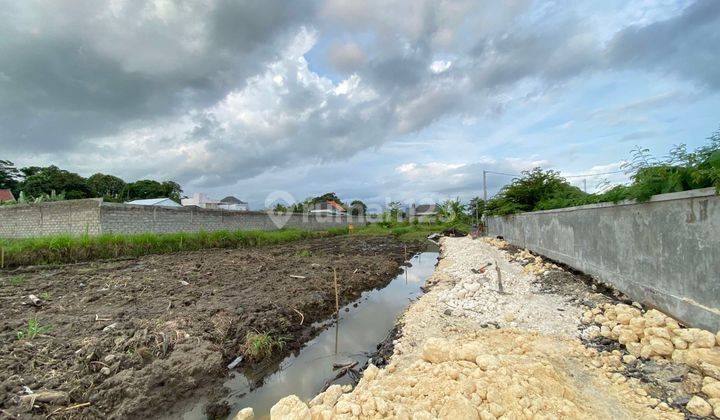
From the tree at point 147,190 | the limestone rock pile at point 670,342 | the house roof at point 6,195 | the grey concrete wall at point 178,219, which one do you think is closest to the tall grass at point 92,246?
the grey concrete wall at point 178,219

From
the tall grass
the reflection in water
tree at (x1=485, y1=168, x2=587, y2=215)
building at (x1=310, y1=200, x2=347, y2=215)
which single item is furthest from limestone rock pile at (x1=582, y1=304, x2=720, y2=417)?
building at (x1=310, y1=200, x2=347, y2=215)

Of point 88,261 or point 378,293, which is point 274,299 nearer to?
point 378,293

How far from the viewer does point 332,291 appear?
28.9ft

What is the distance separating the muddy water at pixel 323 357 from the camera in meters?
4.26

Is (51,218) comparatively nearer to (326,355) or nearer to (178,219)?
(178,219)

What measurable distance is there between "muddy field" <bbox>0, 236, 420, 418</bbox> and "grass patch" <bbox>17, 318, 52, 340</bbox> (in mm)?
19

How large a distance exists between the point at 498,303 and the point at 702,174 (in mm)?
3904

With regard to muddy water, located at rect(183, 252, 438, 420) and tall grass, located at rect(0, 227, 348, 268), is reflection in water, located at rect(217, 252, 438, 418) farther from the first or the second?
tall grass, located at rect(0, 227, 348, 268)

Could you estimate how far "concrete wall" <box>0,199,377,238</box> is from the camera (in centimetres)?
1380

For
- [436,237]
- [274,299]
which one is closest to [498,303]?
[274,299]

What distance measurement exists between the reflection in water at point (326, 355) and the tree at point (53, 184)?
4941 cm

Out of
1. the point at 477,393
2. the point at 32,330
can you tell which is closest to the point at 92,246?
the point at 32,330

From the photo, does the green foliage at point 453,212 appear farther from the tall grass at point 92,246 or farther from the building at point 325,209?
the tall grass at point 92,246

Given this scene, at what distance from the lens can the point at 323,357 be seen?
5508 mm
